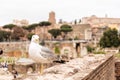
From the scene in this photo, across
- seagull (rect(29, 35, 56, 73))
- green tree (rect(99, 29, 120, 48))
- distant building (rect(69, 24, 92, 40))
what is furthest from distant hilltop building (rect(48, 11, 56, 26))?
seagull (rect(29, 35, 56, 73))

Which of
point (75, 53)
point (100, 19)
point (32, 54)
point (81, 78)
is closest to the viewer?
point (81, 78)

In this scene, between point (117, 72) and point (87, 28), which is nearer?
point (117, 72)

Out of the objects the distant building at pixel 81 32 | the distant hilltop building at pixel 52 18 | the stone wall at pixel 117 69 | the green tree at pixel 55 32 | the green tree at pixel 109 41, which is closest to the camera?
the stone wall at pixel 117 69

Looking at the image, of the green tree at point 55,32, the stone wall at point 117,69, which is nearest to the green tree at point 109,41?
the stone wall at point 117,69

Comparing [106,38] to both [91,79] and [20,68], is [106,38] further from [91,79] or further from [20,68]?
[91,79]

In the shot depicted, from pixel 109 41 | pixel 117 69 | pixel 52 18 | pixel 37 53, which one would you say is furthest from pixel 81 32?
pixel 37 53

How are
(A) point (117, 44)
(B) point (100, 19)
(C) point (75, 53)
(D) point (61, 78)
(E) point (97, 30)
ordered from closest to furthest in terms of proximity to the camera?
(D) point (61, 78) < (A) point (117, 44) < (C) point (75, 53) < (E) point (97, 30) < (B) point (100, 19)

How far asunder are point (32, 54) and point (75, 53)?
38.9m

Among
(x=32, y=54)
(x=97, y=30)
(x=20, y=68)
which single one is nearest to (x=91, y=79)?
(x=32, y=54)

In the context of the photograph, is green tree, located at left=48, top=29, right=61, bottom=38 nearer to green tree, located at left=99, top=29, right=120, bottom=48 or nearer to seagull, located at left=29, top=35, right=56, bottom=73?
green tree, located at left=99, top=29, right=120, bottom=48

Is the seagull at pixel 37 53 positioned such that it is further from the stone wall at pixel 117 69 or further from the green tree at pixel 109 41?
the green tree at pixel 109 41

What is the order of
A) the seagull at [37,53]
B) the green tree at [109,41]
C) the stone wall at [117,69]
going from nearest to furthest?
1. the seagull at [37,53]
2. the stone wall at [117,69]
3. the green tree at [109,41]

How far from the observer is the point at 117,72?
912 centimetres

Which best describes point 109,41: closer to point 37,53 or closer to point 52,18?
point 37,53
